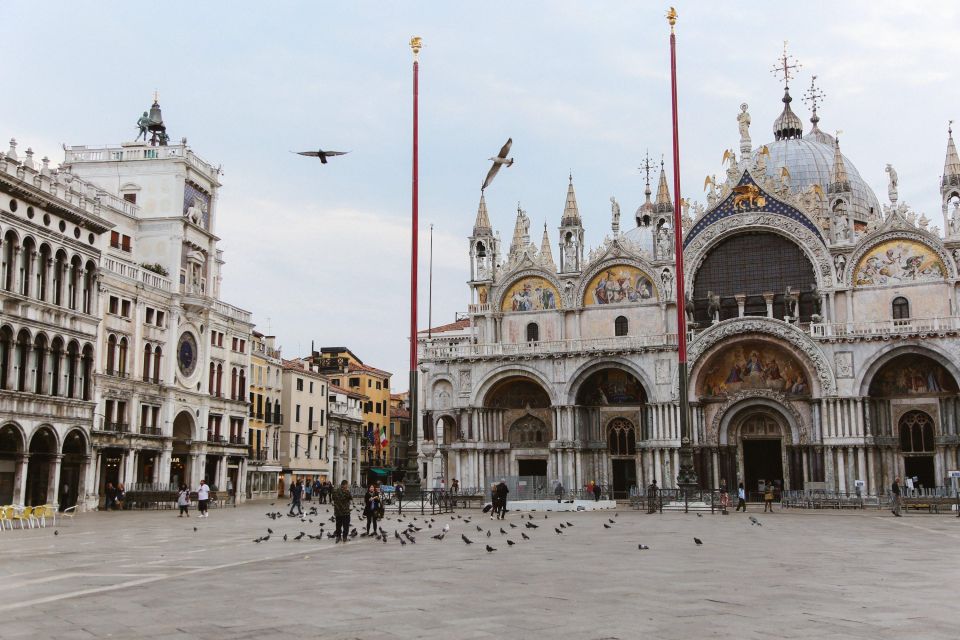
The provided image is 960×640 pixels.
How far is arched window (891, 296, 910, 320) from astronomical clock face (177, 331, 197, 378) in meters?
37.8

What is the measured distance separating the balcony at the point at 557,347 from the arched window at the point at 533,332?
157cm

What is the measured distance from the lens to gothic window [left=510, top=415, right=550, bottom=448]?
5791cm

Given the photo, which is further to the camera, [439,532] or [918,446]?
[918,446]

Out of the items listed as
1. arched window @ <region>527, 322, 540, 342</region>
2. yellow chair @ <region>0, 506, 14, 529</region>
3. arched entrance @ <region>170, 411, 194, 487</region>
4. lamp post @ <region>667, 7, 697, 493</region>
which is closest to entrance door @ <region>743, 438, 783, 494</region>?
arched window @ <region>527, 322, 540, 342</region>

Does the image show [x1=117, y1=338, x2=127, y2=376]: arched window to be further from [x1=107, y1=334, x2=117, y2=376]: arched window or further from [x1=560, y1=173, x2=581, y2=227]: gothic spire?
[x1=560, y1=173, x2=581, y2=227]: gothic spire

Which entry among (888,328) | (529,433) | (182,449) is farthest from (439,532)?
(182,449)

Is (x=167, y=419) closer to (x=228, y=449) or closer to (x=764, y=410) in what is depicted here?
(x=228, y=449)

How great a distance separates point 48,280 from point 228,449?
20938 mm

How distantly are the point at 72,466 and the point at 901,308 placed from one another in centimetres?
4084

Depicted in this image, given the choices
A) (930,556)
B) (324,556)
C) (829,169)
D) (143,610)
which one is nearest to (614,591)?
(143,610)

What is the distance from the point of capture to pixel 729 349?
5294 cm

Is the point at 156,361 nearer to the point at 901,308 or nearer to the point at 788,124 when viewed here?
the point at 901,308

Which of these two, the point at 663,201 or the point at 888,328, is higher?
the point at 663,201

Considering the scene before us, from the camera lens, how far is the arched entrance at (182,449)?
2175 inches
